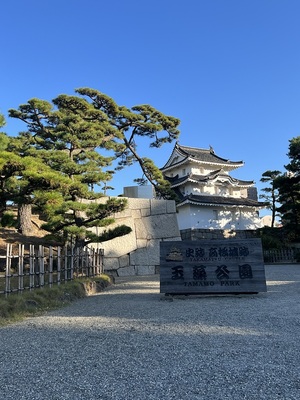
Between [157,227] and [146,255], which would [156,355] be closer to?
[146,255]

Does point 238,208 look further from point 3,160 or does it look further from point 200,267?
point 3,160

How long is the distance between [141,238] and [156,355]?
13809 mm

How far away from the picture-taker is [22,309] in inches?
251

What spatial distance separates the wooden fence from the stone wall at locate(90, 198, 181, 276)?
3.15m

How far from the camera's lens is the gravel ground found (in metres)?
2.61

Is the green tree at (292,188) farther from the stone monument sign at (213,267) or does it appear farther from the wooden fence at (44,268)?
the stone monument sign at (213,267)

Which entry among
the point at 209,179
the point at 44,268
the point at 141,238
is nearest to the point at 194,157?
the point at 209,179

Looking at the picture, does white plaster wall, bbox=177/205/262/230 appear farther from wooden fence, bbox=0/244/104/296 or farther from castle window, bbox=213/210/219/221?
wooden fence, bbox=0/244/104/296

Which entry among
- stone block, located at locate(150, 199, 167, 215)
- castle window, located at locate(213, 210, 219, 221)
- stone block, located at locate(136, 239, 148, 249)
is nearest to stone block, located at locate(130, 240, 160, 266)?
stone block, located at locate(136, 239, 148, 249)

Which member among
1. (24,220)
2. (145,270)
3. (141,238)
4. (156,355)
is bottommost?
(156,355)

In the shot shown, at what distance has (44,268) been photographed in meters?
9.81

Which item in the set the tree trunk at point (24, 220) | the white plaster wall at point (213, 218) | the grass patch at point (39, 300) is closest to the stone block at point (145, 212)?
the tree trunk at point (24, 220)

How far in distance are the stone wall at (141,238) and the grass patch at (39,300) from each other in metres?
6.62

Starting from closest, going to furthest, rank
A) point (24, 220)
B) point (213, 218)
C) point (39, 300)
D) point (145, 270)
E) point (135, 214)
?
1. point (39, 300)
2. point (24, 220)
3. point (145, 270)
4. point (135, 214)
5. point (213, 218)
